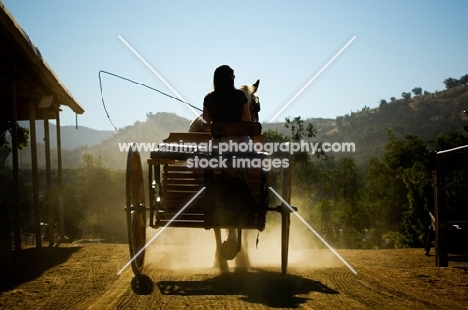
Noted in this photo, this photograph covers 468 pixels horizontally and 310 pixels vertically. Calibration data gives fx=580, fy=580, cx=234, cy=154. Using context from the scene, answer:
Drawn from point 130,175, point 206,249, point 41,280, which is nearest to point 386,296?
point 130,175

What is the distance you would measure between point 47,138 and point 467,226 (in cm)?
943

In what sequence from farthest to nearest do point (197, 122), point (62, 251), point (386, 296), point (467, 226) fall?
point (62, 251)
point (197, 122)
point (467, 226)
point (386, 296)

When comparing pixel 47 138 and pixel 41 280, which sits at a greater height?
pixel 47 138

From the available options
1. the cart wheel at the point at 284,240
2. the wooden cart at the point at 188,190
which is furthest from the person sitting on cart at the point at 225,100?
the cart wheel at the point at 284,240

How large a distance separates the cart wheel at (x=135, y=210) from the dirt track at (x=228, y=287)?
318 mm

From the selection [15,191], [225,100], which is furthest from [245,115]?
[15,191]

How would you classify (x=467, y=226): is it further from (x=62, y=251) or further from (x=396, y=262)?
(x=62, y=251)

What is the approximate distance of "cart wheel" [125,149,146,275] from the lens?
6527 millimetres

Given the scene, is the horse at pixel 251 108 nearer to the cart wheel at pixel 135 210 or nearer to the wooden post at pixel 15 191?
the cart wheel at pixel 135 210

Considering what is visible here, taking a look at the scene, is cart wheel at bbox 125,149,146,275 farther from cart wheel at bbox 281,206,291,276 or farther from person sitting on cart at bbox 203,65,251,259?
cart wheel at bbox 281,206,291,276

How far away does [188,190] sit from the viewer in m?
7.50

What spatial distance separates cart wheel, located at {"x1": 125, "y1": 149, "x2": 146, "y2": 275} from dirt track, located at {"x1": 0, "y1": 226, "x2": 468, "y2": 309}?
0.32 m

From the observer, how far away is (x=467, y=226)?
7961 millimetres

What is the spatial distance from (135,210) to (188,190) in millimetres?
803
